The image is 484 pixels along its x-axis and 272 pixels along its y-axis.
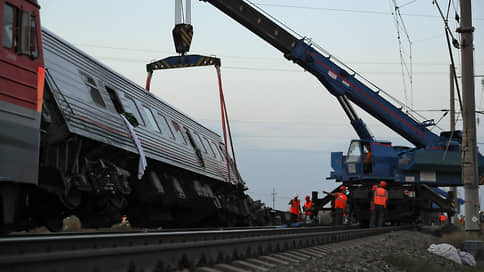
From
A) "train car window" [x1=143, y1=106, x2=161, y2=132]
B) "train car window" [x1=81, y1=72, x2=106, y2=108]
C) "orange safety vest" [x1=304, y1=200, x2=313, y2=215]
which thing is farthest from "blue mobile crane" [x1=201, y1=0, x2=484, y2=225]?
"train car window" [x1=81, y1=72, x2=106, y2=108]

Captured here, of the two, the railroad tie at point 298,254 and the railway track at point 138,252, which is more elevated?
the railway track at point 138,252

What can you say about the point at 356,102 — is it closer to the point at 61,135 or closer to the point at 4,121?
the point at 61,135

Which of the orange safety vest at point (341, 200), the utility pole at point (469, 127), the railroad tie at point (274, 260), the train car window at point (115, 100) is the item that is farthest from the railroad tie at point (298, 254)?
the orange safety vest at point (341, 200)

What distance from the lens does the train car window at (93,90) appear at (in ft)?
31.4

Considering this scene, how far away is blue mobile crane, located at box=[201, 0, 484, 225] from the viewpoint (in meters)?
17.8

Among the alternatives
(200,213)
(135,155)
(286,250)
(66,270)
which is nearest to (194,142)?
(200,213)

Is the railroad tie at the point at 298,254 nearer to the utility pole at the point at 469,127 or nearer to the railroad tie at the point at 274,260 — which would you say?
the railroad tie at the point at 274,260

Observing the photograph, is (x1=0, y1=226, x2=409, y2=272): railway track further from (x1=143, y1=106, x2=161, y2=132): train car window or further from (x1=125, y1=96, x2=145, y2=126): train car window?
(x1=143, y1=106, x2=161, y2=132): train car window

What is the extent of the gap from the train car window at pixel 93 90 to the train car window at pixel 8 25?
141 inches

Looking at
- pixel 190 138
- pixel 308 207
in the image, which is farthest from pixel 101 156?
pixel 308 207

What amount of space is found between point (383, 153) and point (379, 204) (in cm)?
265

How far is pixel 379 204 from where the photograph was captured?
16078 mm

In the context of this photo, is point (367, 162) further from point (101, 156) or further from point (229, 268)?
point (229, 268)

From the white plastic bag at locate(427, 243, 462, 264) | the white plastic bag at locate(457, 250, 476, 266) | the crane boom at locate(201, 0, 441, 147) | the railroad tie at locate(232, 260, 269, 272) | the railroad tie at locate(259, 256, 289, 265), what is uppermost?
the crane boom at locate(201, 0, 441, 147)
